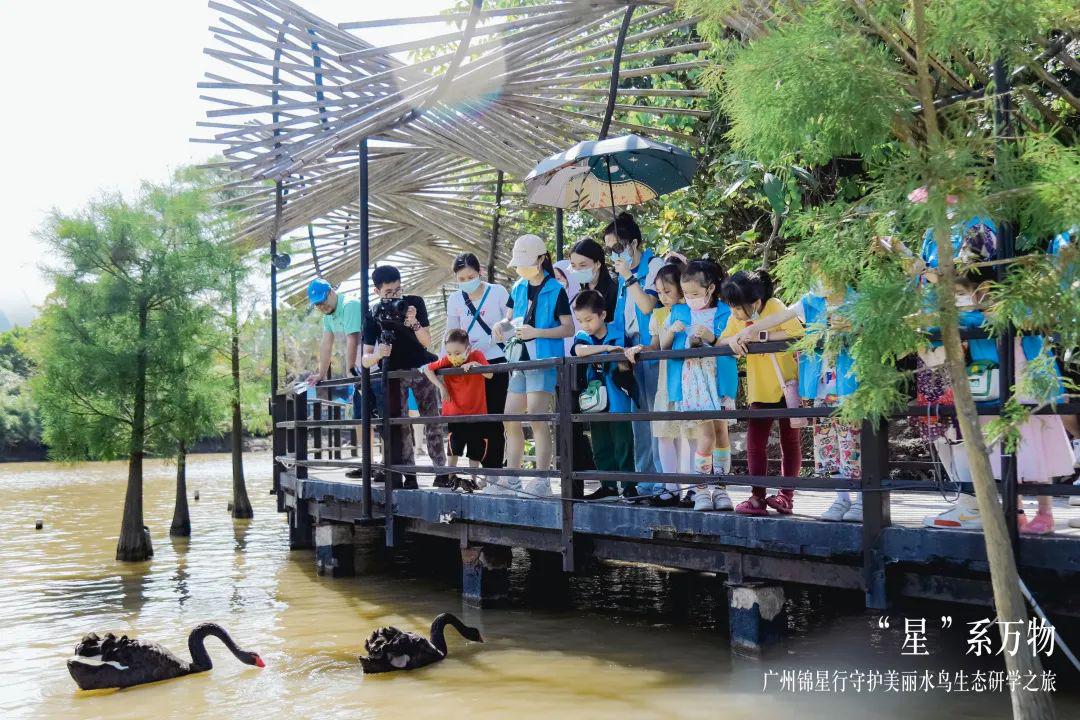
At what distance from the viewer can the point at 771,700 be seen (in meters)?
5.17

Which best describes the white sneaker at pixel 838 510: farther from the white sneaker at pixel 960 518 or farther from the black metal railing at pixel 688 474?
the white sneaker at pixel 960 518

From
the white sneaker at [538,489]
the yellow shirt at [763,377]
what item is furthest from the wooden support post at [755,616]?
the white sneaker at [538,489]

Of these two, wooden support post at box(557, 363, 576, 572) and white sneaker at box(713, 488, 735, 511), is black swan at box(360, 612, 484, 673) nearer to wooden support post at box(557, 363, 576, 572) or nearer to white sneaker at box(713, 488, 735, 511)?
wooden support post at box(557, 363, 576, 572)

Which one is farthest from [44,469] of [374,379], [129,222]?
[374,379]

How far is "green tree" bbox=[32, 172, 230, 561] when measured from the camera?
42.6 ft

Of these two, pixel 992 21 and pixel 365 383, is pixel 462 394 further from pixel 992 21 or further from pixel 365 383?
Answer: pixel 992 21

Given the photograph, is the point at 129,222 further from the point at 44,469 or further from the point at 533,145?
the point at 44,469

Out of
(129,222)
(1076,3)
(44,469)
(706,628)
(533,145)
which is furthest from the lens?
(44,469)

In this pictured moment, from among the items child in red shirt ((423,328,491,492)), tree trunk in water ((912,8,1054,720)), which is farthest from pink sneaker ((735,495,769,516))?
child in red shirt ((423,328,491,492))

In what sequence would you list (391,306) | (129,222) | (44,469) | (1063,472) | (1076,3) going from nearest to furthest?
(1076,3)
(1063,472)
(391,306)
(129,222)
(44,469)

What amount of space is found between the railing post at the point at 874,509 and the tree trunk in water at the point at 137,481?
10309 mm

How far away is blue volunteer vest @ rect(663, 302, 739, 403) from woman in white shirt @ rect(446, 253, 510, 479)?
2010 mm

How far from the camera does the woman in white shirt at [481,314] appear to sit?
25.7 ft

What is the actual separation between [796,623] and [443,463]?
319cm
